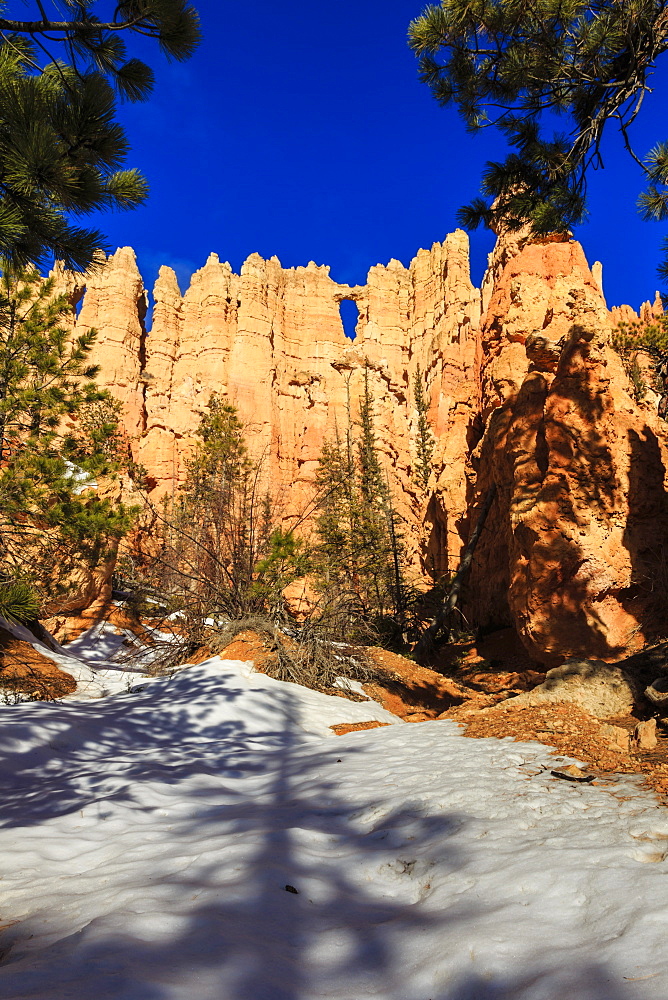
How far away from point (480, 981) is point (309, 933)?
597 millimetres

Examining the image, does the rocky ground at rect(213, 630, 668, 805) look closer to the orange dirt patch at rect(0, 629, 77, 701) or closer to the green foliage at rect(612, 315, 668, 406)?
the orange dirt patch at rect(0, 629, 77, 701)

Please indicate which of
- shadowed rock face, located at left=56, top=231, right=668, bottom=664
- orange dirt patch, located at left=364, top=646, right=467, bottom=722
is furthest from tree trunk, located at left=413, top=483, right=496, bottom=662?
orange dirt patch, located at left=364, top=646, right=467, bottom=722

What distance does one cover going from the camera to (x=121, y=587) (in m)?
18.3

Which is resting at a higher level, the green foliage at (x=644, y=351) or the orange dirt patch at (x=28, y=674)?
the green foliage at (x=644, y=351)

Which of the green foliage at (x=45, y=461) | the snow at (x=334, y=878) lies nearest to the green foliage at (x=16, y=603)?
the snow at (x=334, y=878)

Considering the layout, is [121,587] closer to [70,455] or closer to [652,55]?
[70,455]

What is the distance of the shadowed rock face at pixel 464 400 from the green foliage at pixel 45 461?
284 cm

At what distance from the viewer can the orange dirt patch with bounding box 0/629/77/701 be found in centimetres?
664

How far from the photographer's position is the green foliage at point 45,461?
7.50 meters

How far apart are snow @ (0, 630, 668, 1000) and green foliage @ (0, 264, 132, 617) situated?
375cm

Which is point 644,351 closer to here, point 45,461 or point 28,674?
point 45,461

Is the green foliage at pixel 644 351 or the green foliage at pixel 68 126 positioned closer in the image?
the green foliage at pixel 68 126

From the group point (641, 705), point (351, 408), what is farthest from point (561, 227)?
point (351, 408)

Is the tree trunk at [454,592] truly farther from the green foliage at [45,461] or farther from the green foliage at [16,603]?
the green foliage at [16,603]
